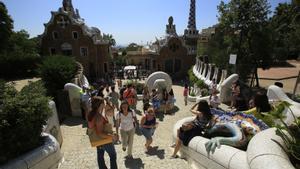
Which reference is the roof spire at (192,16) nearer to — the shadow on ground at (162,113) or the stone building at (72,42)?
the stone building at (72,42)

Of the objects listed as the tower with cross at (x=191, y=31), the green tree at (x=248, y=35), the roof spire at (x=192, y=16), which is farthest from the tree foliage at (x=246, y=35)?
the roof spire at (x=192, y=16)

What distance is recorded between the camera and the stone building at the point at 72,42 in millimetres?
28188

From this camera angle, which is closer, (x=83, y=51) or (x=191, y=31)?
(x=83, y=51)

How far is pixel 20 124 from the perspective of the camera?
14.8 ft

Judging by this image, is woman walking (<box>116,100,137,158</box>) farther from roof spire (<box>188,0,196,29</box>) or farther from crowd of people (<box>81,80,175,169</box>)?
roof spire (<box>188,0,196,29</box>)

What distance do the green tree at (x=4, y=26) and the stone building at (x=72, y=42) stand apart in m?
4.07

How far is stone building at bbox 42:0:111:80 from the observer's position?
28188mm

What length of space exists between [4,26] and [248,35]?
2629 cm

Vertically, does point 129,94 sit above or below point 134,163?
above

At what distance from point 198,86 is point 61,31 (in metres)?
19.9

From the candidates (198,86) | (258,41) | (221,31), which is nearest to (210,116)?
(198,86)

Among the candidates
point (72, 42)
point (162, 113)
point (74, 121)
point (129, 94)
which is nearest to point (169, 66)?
point (72, 42)

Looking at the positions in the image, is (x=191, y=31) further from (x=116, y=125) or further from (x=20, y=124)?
(x=20, y=124)

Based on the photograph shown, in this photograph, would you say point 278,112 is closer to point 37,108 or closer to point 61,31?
point 37,108
